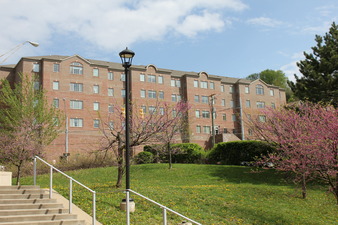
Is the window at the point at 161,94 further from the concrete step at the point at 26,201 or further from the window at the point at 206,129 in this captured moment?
the concrete step at the point at 26,201

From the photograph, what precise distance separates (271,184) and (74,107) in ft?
104

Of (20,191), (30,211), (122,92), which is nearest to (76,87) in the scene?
(122,92)

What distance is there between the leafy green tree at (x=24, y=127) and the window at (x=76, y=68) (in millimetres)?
15530

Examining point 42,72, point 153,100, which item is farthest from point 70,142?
point 153,100

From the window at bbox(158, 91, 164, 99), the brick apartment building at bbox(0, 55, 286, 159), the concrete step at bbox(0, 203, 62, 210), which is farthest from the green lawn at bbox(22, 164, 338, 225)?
the window at bbox(158, 91, 164, 99)

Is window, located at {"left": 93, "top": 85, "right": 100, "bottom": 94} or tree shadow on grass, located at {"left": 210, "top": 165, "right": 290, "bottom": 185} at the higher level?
window, located at {"left": 93, "top": 85, "right": 100, "bottom": 94}

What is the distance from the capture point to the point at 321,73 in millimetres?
30859

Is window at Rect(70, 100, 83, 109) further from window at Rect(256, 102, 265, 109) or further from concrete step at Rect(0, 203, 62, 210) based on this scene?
concrete step at Rect(0, 203, 62, 210)

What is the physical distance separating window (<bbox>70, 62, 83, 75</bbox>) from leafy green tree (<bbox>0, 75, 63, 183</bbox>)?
15530mm

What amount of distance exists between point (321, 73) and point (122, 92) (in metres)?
29.0

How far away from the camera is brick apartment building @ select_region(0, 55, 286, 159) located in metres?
45.2

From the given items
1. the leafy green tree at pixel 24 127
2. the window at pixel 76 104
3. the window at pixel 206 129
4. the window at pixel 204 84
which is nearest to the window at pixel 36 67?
the window at pixel 76 104

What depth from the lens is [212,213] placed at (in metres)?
12.6

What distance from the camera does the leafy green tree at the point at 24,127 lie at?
70.8ft
